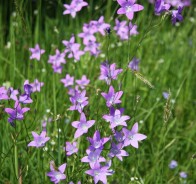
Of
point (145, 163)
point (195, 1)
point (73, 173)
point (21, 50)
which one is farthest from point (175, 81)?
point (195, 1)

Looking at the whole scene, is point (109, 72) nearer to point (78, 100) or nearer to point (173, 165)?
point (78, 100)

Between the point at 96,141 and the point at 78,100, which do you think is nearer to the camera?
the point at 96,141

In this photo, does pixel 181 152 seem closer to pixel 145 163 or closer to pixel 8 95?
pixel 145 163

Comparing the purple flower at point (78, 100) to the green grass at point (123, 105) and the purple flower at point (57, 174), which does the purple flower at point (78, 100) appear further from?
the purple flower at point (57, 174)

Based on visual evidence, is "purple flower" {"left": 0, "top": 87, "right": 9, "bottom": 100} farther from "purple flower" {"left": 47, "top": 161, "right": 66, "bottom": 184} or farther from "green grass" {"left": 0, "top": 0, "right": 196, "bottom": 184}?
"purple flower" {"left": 47, "top": 161, "right": 66, "bottom": 184}

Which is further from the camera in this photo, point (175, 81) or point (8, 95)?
point (175, 81)

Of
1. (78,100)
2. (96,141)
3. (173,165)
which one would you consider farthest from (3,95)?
(173,165)

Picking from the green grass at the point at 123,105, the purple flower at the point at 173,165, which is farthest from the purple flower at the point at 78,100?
the purple flower at the point at 173,165

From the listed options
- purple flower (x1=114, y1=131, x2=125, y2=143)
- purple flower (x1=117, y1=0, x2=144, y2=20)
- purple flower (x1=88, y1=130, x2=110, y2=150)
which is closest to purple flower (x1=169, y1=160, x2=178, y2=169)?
purple flower (x1=114, y1=131, x2=125, y2=143)
